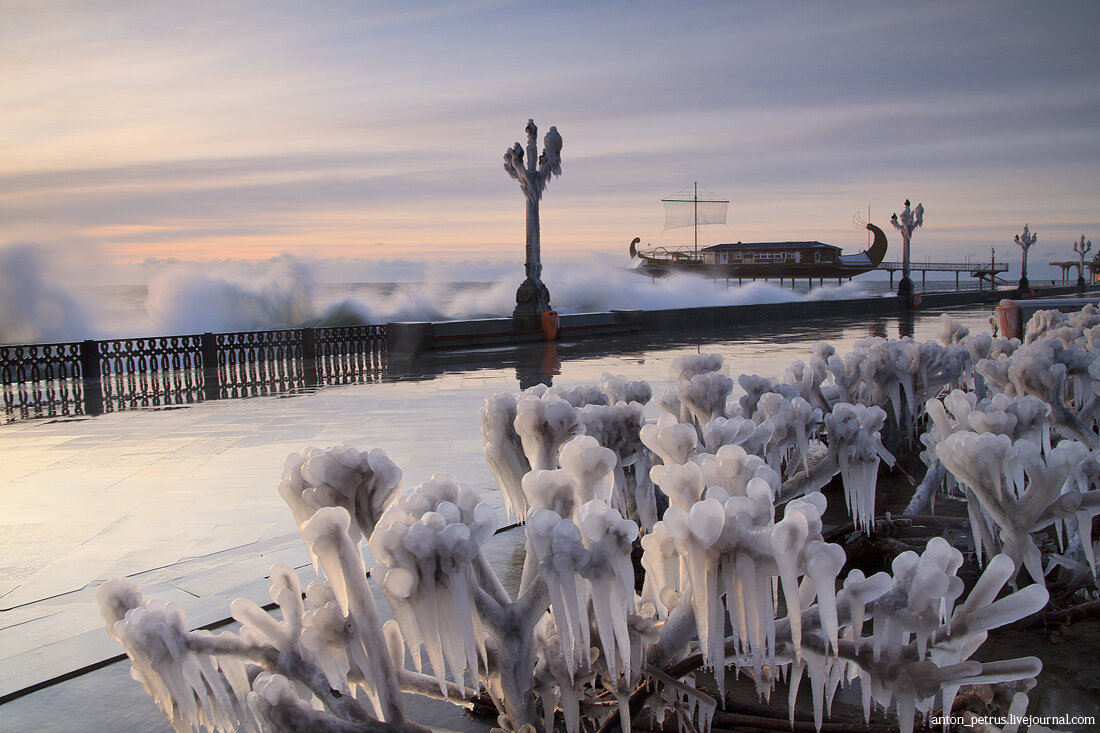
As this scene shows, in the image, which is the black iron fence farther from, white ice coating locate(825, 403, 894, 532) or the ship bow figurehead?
the ship bow figurehead

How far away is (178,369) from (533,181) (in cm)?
1020

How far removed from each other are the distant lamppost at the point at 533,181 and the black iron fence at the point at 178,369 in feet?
13.8

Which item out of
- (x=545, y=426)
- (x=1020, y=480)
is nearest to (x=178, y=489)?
(x=545, y=426)

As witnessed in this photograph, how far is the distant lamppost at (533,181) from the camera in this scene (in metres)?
20.7

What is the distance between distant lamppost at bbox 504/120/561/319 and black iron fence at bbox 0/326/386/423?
421cm

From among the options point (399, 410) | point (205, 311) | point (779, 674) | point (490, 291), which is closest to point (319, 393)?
point (399, 410)

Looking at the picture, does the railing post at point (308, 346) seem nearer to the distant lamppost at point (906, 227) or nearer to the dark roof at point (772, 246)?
the distant lamppost at point (906, 227)

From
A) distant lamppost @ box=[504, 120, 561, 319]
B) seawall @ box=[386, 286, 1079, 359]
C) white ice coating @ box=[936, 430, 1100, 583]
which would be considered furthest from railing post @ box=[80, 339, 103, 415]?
white ice coating @ box=[936, 430, 1100, 583]

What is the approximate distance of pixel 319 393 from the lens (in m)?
12.3

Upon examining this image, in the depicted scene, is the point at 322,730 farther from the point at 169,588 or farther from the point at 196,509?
the point at 196,509

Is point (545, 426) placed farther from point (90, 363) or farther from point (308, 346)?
point (308, 346)

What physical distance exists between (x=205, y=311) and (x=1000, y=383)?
31926mm

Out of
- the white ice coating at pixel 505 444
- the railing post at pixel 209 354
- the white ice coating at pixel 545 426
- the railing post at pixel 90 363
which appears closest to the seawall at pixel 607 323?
the railing post at pixel 209 354

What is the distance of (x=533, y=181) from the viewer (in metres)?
20.9
